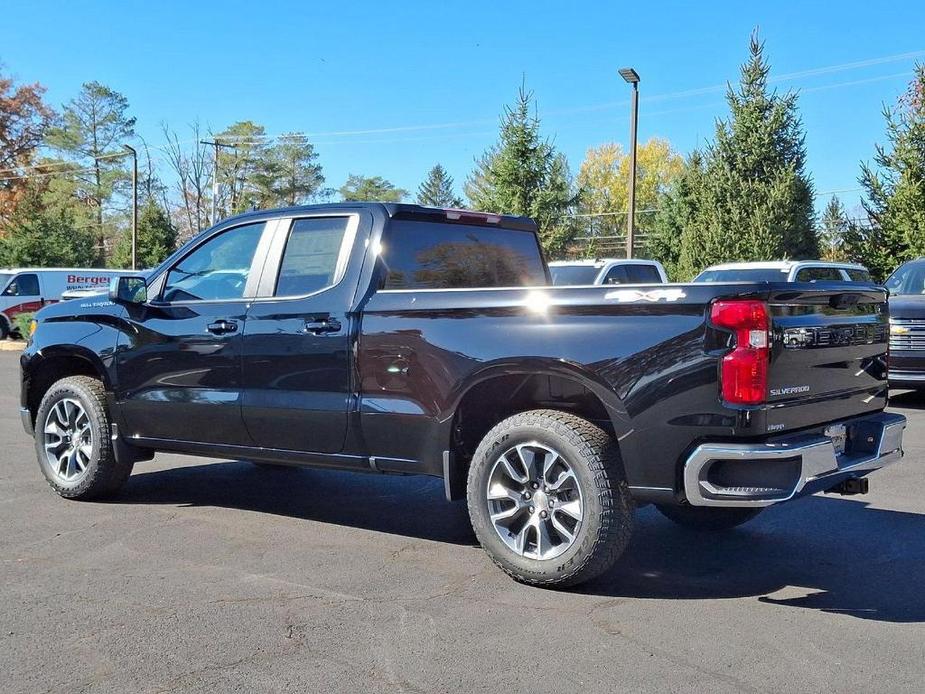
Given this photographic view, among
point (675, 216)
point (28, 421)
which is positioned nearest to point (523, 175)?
point (675, 216)

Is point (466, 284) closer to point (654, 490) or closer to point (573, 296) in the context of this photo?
point (573, 296)

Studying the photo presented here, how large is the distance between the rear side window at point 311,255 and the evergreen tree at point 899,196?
2108 cm

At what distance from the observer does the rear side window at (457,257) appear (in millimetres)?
5340

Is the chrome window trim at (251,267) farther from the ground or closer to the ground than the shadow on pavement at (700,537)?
farther from the ground

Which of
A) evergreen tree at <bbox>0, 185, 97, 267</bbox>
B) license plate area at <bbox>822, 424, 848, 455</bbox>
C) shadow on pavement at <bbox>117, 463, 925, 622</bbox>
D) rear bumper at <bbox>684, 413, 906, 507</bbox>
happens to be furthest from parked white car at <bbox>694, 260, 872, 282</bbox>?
evergreen tree at <bbox>0, 185, 97, 267</bbox>

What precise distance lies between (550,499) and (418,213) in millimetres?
1934

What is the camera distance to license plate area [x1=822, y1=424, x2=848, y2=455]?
4.40m

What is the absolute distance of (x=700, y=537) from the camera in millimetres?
5555

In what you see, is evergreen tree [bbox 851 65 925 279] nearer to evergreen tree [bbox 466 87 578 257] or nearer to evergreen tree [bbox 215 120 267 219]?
evergreen tree [bbox 466 87 578 257]

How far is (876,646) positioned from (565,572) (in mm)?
1348

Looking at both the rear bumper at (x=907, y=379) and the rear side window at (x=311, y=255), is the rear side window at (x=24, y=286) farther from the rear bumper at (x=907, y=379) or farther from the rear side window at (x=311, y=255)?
the rear side window at (x=311, y=255)

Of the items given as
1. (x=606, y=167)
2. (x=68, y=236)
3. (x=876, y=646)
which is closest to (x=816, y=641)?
(x=876, y=646)

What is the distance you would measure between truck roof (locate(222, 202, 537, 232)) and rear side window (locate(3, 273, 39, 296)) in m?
23.7

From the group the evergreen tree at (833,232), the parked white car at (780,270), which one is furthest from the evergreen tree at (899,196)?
the parked white car at (780,270)
